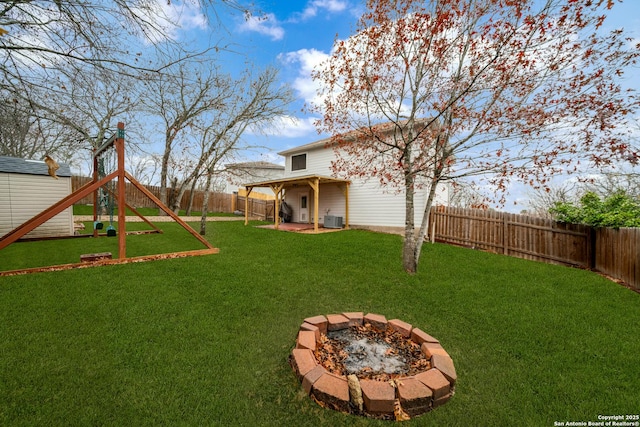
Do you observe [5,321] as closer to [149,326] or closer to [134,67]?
[149,326]

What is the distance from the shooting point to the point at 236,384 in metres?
2.28

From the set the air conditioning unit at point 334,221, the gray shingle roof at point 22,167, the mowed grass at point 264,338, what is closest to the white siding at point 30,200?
the gray shingle roof at point 22,167

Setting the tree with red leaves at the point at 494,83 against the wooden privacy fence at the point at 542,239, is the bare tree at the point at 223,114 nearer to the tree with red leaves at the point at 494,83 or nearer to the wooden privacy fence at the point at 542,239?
the tree with red leaves at the point at 494,83

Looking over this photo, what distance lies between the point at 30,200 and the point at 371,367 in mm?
12496

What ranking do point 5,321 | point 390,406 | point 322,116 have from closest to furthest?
1. point 390,406
2. point 5,321
3. point 322,116

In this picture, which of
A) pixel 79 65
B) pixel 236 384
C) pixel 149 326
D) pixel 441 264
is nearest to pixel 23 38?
pixel 79 65

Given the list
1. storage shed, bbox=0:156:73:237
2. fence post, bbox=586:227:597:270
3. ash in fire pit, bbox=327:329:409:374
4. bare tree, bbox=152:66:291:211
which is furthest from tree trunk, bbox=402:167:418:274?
storage shed, bbox=0:156:73:237

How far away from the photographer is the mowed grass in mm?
2035

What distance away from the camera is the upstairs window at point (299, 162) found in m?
15.1

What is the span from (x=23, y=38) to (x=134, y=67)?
140 cm

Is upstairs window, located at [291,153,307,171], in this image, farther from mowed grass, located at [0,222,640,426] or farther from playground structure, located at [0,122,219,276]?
mowed grass, located at [0,222,640,426]

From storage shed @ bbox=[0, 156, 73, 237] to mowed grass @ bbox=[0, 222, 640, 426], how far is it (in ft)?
13.3

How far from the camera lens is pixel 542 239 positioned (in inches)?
301

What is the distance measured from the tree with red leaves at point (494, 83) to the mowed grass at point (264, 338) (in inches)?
79.3
